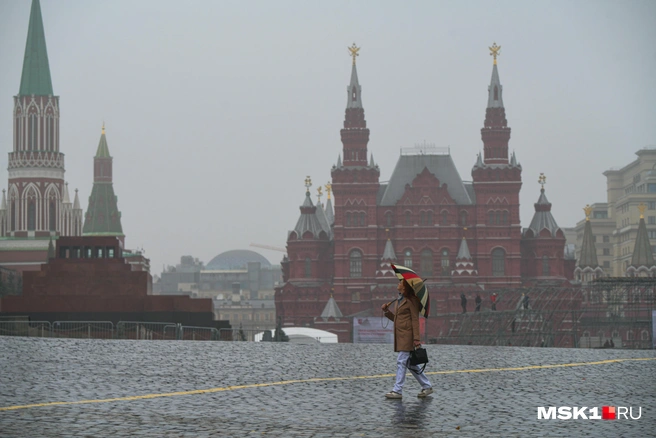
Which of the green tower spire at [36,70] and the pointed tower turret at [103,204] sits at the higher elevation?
the green tower spire at [36,70]

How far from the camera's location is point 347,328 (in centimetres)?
12231

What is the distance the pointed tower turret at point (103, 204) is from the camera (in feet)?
577

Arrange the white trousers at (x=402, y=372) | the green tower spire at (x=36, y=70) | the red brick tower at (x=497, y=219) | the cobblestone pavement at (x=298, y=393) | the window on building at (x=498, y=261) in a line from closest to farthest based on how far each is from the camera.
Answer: the cobblestone pavement at (x=298, y=393) → the white trousers at (x=402, y=372) → the red brick tower at (x=497, y=219) → the window on building at (x=498, y=261) → the green tower spire at (x=36, y=70)

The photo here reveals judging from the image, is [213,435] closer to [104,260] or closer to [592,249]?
[104,260]

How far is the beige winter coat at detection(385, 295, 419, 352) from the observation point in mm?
17203

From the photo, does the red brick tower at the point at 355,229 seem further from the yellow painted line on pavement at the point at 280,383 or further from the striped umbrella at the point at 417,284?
the striped umbrella at the point at 417,284

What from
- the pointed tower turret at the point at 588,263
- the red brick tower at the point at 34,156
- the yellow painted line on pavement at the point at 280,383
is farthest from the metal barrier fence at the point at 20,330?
the pointed tower turret at the point at 588,263

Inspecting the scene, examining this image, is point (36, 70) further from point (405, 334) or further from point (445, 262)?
point (405, 334)

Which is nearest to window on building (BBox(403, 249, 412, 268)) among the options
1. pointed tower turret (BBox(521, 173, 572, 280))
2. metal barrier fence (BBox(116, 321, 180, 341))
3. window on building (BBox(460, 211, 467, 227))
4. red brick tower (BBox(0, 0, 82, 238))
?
window on building (BBox(460, 211, 467, 227))

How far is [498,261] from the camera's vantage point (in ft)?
419

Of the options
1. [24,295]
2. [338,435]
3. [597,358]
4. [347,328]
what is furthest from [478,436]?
[347,328]

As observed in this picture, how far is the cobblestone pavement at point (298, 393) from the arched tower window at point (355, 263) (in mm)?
102025

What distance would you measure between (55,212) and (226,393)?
126 meters

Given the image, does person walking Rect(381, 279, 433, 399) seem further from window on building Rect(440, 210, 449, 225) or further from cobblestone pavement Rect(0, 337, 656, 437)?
window on building Rect(440, 210, 449, 225)
